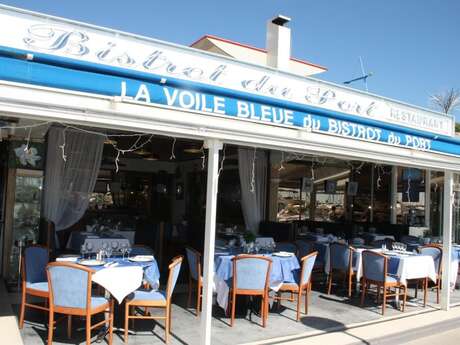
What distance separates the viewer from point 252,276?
18.6 feet

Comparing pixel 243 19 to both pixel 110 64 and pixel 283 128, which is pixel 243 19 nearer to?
pixel 283 128

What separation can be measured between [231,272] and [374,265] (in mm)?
2334

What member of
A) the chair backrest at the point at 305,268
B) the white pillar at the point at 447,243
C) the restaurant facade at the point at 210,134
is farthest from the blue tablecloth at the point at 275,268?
the white pillar at the point at 447,243

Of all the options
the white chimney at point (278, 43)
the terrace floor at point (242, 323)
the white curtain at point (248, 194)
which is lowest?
the terrace floor at point (242, 323)

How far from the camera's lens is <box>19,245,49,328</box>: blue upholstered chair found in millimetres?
5062

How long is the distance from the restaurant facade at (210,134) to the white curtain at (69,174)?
0.02m

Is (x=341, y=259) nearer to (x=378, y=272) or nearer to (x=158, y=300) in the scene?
(x=378, y=272)

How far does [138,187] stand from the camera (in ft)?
51.8

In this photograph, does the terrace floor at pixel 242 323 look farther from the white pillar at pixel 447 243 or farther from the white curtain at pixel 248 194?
the white curtain at pixel 248 194

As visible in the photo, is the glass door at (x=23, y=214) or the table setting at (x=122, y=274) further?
the glass door at (x=23, y=214)

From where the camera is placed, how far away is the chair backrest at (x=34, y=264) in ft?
17.4

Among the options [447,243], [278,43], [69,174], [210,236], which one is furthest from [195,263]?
[447,243]

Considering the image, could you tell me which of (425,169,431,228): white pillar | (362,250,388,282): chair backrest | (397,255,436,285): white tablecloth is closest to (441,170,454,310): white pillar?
(397,255,436,285): white tablecloth

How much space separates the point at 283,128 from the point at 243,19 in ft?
17.5
